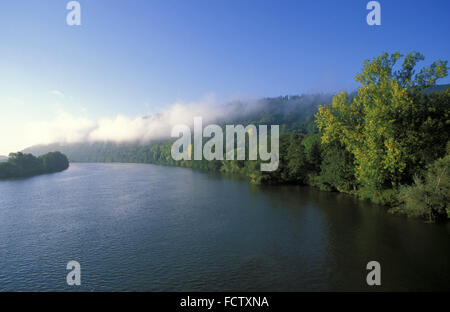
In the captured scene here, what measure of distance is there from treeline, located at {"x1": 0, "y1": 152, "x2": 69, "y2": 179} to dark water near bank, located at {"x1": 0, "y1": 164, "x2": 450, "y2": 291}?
54091mm

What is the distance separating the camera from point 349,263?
18.2 meters

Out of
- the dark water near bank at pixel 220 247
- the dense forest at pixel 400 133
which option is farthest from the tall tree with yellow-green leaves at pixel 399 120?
the dark water near bank at pixel 220 247

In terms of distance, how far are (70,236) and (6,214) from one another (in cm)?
1543

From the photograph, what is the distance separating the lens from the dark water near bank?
1614cm

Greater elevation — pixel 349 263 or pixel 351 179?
pixel 351 179

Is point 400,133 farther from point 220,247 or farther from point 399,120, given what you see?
point 220,247

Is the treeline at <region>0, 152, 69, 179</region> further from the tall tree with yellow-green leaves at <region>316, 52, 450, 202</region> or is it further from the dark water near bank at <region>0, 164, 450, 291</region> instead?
the tall tree with yellow-green leaves at <region>316, 52, 450, 202</region>

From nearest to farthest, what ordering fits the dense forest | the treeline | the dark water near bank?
the dark water near bank → the dense forest → the treeline

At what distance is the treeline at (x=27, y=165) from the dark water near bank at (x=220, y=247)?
54.1 metres

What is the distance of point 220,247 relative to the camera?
21.4 metres

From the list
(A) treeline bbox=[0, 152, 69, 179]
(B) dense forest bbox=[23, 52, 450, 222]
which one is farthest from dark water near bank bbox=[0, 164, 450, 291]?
(A) treeline bbox=[0, 152, 69, 179]

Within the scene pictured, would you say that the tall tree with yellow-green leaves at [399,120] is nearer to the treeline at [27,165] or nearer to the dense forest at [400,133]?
the dense forest at [400,133]
